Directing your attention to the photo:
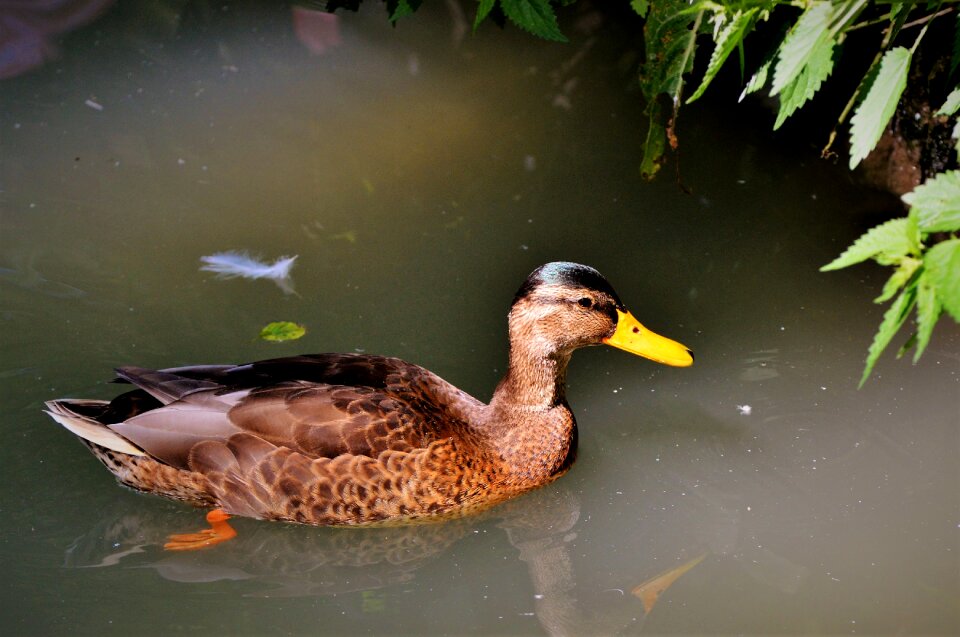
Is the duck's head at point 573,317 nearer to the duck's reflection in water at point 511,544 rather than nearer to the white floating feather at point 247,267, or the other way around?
the duck's reflection in water at point 511,544

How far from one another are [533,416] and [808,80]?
2.03 metres

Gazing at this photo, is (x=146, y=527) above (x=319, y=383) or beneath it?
beneath

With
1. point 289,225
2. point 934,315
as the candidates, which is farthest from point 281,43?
point 934,315

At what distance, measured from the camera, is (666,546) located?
401cm

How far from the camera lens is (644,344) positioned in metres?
4.47

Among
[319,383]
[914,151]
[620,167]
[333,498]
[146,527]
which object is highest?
[914,151]

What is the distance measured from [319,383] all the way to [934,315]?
2677mm

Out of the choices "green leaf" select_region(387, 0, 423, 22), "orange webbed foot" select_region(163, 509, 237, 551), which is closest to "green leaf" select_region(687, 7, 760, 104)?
"green leaf" select_region(387, 0, 423, 22)

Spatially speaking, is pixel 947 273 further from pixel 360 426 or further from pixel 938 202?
pixel 360 426

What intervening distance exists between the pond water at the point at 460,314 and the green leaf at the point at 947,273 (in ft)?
6.46

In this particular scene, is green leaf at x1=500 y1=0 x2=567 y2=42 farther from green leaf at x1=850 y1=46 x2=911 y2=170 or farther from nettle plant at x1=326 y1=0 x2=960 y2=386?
green leaf at x1=850 y1=46 x2=911 y2=170

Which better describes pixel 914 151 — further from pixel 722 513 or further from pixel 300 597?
pixel 300 597

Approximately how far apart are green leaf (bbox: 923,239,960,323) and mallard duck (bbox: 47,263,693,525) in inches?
91.9

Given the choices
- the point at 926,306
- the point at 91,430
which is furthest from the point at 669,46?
the point at 91,430
